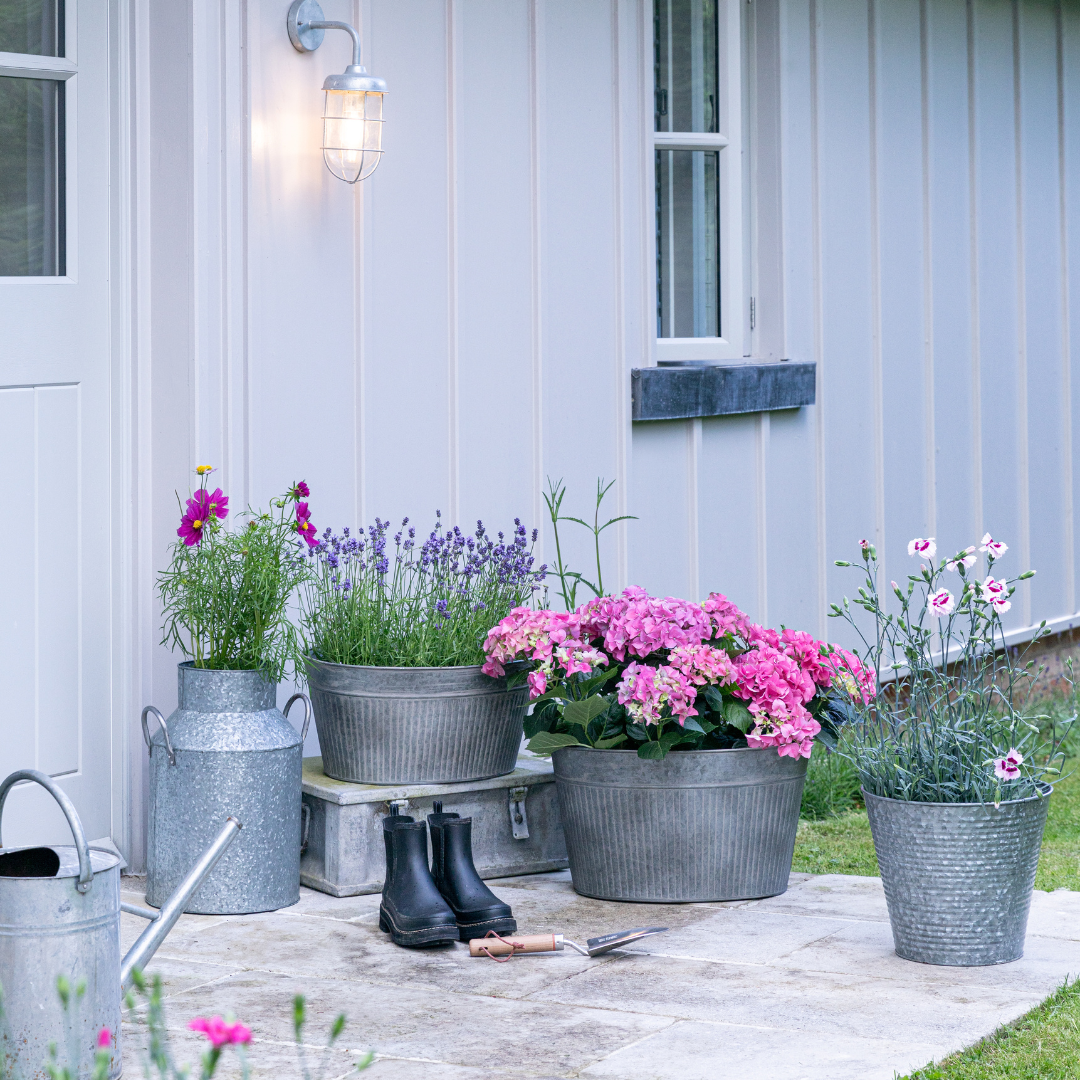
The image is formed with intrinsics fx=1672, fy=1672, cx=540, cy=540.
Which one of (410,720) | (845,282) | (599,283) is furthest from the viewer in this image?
(845,282)

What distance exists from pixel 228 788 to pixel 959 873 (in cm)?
146

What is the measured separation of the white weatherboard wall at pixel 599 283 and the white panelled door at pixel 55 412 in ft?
0.35

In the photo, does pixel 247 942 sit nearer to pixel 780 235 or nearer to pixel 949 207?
pixel 780 235

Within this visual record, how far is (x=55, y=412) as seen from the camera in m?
3.63

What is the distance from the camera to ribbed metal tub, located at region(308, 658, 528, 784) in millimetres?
3602

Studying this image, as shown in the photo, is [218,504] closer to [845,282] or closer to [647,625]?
[647,625]

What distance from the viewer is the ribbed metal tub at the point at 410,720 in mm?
3602

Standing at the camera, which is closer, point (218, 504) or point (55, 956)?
point (55, 956)

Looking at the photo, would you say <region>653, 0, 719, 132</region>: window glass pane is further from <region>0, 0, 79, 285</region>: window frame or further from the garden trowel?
the garden trowel

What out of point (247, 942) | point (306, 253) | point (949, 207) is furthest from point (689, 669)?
point (949, 207)

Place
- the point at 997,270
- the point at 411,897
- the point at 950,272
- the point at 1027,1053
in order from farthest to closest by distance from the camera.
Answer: the point at 997,270 → the point at 950,272 → the point at 411,897 → the point at 1027,1053

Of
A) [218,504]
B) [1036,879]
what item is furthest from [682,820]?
[218,504]

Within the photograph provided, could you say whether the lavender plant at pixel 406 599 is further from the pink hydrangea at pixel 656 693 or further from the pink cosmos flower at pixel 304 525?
the pink hydrangea at pixel 656 693

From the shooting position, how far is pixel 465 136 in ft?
13.8
